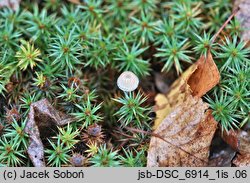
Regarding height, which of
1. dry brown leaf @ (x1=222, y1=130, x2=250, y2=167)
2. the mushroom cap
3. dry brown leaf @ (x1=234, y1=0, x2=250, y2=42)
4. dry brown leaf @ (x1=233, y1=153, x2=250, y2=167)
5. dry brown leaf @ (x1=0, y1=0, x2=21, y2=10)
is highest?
dry brown leaf @ (x1=0, y1=0, x2=21, y2=10)

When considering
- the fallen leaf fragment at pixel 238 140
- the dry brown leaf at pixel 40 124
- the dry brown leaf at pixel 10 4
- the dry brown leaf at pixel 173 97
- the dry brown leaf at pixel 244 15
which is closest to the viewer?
the dry brown leaf at pixel 40 124

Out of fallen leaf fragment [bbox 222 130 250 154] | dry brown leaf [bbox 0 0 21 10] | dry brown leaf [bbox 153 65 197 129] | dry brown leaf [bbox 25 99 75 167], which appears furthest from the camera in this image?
dry brown leaf [bbox 0 0 21 10]

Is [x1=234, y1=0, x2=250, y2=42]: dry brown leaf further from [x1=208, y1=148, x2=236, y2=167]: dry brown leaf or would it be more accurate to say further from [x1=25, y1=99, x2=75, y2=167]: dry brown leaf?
[x1=25, y1=99, x2=75, y2=167]: dry brown leaf

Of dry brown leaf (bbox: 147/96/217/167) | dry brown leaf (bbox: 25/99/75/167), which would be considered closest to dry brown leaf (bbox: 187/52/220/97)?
dry brown leaf (bbox: 147/96/217/167)

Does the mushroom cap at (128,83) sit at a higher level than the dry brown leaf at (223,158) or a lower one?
higher

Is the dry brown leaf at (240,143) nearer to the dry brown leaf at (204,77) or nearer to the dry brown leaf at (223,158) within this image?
the dry brown leaf at (223,158)

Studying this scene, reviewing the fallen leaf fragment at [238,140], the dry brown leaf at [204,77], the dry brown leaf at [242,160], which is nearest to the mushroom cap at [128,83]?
the dry brown leaf at [204,77]
